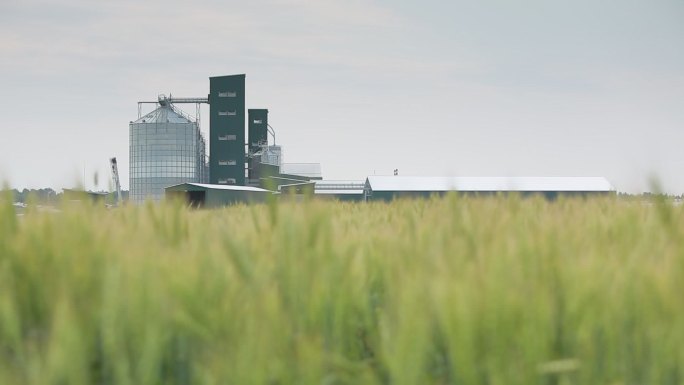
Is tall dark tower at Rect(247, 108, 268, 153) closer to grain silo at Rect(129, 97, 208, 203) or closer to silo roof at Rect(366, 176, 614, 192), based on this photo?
grain silo at Rect(129, 97, 208, 203)

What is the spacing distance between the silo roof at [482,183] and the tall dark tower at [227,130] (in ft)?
53.7

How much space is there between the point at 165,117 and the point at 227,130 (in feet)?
19.0

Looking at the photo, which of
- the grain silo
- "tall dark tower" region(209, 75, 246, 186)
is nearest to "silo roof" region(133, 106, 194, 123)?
the grain silo

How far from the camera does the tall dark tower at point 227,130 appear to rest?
52.2m

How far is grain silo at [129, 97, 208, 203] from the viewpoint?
51844 mm

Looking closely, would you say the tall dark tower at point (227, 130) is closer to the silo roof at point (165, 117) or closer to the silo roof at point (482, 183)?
the silo roof at point (165, 117)

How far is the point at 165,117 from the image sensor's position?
172 ft

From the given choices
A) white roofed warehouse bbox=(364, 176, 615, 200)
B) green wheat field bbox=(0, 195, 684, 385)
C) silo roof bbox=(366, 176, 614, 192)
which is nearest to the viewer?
green wheat field bbox=(0, 195, 684, 385)

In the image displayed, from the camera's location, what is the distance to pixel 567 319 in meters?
0.90

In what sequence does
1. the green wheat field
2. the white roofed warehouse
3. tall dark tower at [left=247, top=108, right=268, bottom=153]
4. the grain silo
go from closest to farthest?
the green wheat field → the white roofed warehouse → the grain silo → tall dark tower at [left=247, top=108, right=268, bottom=153]

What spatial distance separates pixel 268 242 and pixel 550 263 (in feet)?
2.25

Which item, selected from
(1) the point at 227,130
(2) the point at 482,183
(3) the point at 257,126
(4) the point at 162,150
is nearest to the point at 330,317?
(2) the point at 482,183

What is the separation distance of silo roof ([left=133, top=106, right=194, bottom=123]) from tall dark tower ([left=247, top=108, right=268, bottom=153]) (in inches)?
573

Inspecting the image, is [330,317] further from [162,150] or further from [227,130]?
[162,150]
